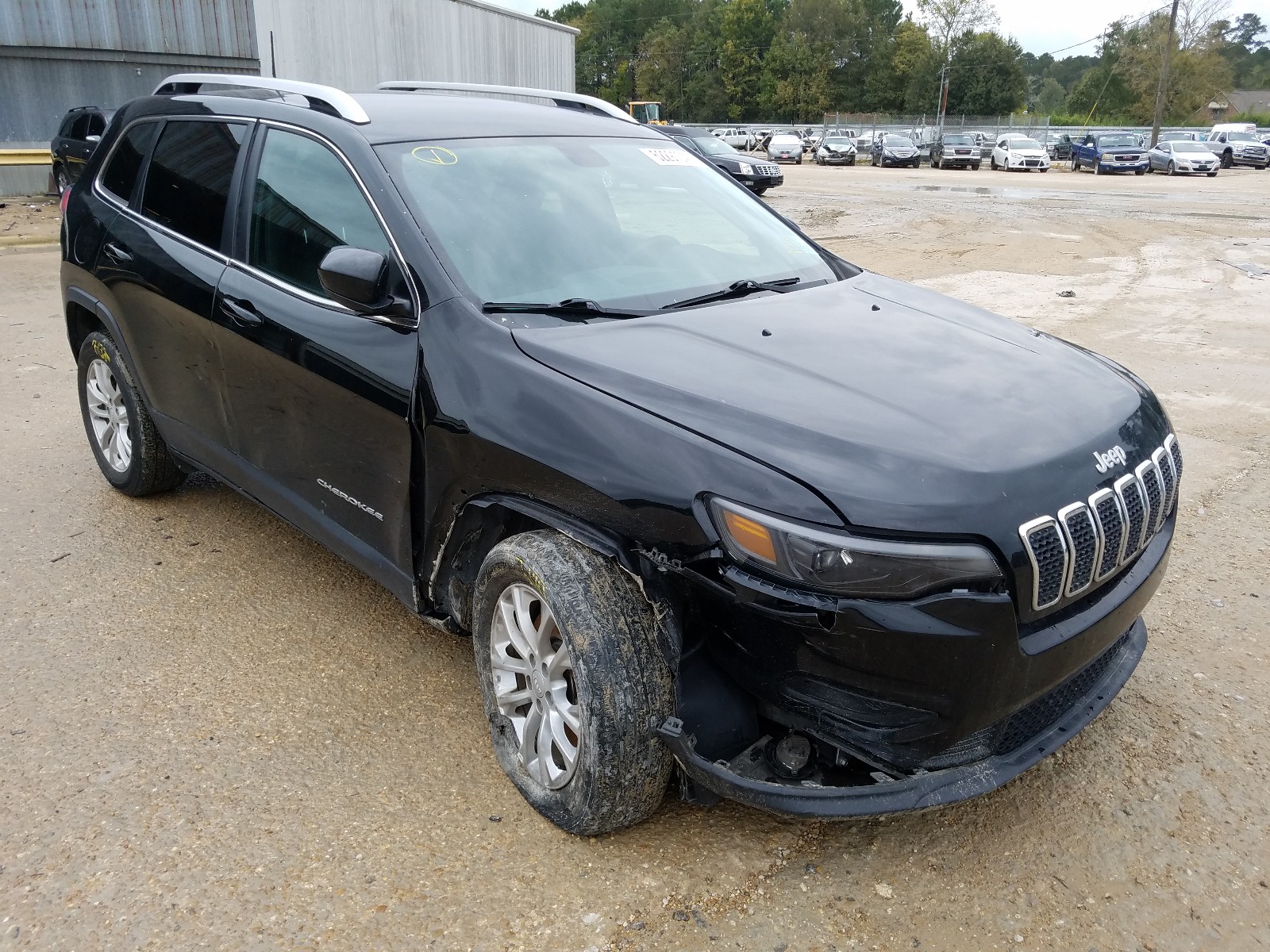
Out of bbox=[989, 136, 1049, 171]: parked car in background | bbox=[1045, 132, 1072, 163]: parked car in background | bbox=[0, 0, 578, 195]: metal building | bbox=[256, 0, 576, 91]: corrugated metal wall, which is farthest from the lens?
bbox=[1045, 132, 1072, 163]: parked car in background

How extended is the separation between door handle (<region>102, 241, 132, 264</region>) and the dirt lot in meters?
1.19

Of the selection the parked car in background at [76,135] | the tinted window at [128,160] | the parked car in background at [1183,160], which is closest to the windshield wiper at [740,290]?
the tinted window at [128,160]

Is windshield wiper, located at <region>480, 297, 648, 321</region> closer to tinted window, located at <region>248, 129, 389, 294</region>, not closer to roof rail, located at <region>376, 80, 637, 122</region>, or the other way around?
tinted window, located at <region>248, 129, 389, 294</region>

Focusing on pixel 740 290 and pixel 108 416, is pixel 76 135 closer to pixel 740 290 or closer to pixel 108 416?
pixel 108 416


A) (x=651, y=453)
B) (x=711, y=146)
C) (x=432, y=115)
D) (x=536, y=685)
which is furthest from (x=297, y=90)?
(x=711, y=146)

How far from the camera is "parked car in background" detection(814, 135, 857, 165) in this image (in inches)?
1626

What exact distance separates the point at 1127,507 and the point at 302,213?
2.66 meters

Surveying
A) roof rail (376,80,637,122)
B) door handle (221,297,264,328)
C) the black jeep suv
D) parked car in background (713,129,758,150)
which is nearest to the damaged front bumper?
the black jeep suv

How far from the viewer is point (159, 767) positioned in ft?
9.28

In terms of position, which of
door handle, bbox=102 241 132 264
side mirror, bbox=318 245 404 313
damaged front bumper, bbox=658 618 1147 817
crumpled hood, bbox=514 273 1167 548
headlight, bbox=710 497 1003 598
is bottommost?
damaged front bumper, bbox=658 618 1147 817

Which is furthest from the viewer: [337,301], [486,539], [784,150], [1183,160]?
[784,150]

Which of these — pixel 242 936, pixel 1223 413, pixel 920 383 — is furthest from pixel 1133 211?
pixel 242 936

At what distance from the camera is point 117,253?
4191mm

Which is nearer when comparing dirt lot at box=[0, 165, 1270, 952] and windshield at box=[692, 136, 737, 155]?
dirt lot at box=[0, 165, 1270, 952]
